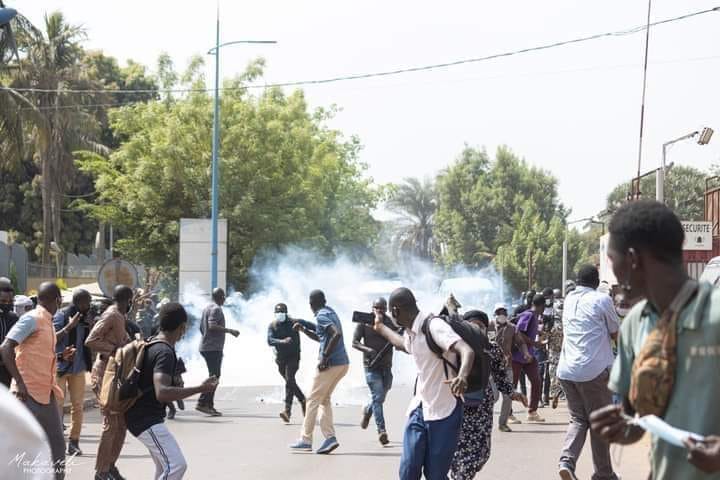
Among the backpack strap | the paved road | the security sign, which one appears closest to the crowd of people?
the backpack strap

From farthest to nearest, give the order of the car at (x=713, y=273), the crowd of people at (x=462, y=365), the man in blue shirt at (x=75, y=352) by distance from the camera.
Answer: the man in blue shirt at (x=75, y=352), the car at (x=713, y=273), the crowd of people at (x=462, y=365)

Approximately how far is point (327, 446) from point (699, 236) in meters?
15.5

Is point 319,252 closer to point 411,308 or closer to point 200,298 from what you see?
point 200,298

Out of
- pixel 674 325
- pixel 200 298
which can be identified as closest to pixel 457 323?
pixel 674 325

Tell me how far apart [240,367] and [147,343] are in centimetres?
1734

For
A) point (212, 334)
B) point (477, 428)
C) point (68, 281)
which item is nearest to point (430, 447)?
point (477, 428)

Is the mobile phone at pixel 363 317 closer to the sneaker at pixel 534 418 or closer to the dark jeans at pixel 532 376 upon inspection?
the dark jeans at pixel 532 376

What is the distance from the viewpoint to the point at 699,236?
2575cm

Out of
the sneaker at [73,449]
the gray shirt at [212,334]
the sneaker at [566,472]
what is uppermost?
the gray shirt at [212,334]

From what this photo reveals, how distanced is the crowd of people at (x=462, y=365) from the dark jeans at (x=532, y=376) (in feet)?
0.09

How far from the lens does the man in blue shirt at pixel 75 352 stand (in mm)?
11844

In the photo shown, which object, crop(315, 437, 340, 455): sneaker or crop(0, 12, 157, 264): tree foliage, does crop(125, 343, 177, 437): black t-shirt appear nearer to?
crop(315, 437, 340, 455): sneaker

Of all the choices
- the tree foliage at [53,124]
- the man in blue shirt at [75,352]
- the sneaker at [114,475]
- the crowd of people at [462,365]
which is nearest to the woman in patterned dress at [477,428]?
the crowd of people at [462,365]

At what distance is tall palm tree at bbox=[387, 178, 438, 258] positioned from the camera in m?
88.9
